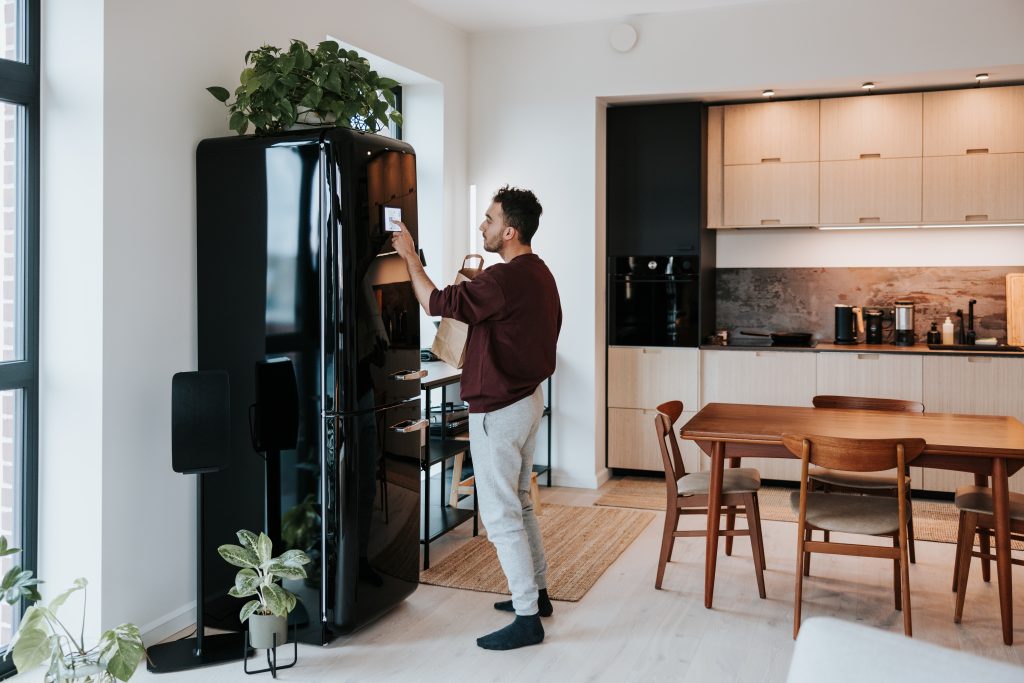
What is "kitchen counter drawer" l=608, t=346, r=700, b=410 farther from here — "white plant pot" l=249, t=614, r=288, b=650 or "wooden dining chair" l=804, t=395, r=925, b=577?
"white plant pot" l=249, t=614, r=288, b=650

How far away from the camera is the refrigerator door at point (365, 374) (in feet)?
10.9

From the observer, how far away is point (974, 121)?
18.4 ft

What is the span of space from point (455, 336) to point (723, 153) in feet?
10.7

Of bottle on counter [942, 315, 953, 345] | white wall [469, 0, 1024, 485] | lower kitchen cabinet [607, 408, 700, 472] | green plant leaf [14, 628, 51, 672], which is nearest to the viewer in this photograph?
green plant leaf [14, 628, 51, 672]

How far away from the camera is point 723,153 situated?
6.14 meters

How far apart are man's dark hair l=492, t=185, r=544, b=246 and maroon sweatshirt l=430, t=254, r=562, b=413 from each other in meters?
0.11

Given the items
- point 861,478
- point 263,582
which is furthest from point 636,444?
point 263,582

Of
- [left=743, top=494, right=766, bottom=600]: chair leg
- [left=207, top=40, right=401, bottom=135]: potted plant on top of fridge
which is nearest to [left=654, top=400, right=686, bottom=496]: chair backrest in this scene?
[left=743, top=494, right=766, bottom=600]: chair leg

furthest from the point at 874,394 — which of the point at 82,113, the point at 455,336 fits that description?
the point at 82,113

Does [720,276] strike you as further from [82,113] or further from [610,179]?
[82,113]

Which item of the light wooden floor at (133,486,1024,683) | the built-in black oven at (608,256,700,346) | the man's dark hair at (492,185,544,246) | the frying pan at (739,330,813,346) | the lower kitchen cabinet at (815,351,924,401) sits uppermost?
the man's dark hair at (492,185,544,246)

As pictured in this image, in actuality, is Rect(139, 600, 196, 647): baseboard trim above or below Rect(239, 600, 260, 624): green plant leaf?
below

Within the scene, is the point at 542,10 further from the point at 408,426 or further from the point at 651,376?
the point at 408,426

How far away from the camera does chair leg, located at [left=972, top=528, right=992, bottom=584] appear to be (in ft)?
12.8
